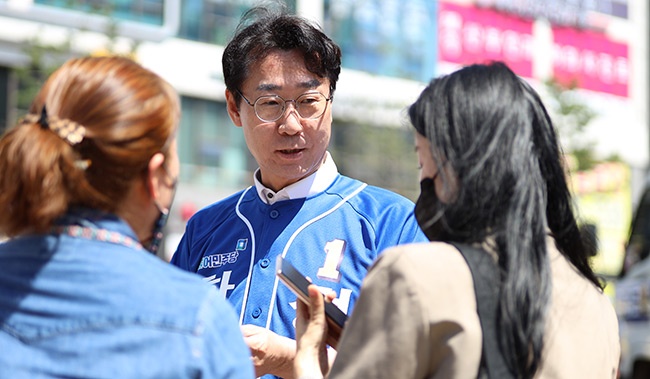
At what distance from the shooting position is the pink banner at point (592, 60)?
111 ft

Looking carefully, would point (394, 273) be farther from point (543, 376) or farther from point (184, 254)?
point (184, 254)

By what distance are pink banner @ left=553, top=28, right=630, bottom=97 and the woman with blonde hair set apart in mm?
32417

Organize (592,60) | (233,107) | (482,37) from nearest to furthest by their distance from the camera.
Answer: (233,107), (482,37), (592,60)

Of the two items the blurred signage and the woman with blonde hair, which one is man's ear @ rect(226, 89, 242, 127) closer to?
the woman with blonde hair

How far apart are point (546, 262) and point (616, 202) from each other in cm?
3262

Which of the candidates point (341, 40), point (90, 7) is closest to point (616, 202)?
point (341, 40)

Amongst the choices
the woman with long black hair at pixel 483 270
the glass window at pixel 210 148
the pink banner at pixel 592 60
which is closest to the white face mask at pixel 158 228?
the woman with long black hair at pixel 483 270

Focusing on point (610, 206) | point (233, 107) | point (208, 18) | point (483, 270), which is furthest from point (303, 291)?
point (610, 206)

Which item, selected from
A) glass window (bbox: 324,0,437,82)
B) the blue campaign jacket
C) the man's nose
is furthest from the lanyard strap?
glass window (bbox: 324,0,437,82)

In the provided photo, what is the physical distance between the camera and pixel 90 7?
19562 mm

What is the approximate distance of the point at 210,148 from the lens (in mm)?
26453

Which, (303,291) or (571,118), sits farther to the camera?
(571,118)

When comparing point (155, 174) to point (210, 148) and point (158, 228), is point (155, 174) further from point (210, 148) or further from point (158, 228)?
point (210, 148)

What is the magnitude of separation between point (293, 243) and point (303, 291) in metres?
0.92
